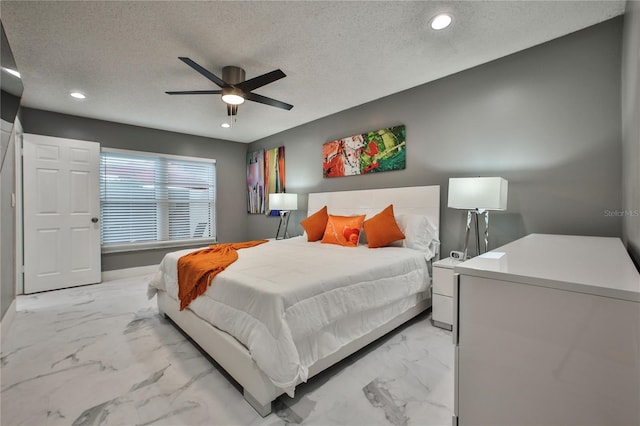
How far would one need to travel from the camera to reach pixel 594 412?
0.78 metres

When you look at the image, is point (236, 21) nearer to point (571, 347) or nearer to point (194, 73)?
point (194, 73)

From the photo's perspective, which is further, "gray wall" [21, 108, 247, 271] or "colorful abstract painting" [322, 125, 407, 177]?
"gray wall" [21, 108, 247, 271]

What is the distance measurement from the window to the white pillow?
398 cm

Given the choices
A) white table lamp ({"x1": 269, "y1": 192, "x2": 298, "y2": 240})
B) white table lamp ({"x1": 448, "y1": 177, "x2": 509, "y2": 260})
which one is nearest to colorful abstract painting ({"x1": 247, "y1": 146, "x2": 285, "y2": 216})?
white table lamp ({"x1": 269, "y1": 192, "x2": 298, "y2": 240})

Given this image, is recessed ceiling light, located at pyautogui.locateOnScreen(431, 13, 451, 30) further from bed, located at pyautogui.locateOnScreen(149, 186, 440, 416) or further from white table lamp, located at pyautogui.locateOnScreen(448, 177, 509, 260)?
bed, located at pyautogui.locateOnScreen(149, 186, 440, 416)

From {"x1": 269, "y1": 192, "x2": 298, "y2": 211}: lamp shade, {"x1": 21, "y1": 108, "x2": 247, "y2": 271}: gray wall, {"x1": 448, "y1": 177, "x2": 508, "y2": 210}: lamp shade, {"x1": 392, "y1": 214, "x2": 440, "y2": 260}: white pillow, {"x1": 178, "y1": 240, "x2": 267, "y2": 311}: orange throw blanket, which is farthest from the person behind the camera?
{"x1": 269, "y1": 192, "x2": 298, "y2": 211}: lamp shade

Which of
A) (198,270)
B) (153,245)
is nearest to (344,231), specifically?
(198,270)

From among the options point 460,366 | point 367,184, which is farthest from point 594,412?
point 367,184

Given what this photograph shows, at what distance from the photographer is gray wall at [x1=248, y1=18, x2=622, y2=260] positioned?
83.9 inches

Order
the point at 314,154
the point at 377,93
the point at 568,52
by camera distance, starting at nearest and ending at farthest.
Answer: the point at 568,52
the point at 377,93
the point at 314,154

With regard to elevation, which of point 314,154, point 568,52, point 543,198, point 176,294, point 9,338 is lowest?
point 9,338

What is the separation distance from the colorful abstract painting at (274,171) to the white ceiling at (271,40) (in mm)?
1811

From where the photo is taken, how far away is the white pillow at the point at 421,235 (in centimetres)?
293

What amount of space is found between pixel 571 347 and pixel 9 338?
3.84m
